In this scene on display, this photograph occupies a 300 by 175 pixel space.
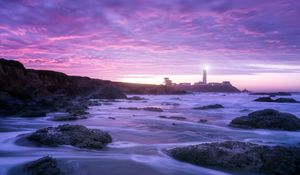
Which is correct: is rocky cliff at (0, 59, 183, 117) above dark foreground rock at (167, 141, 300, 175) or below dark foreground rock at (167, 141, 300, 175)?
above

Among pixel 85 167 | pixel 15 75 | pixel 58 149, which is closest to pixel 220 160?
pixel 85 167

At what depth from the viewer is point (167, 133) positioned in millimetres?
9023

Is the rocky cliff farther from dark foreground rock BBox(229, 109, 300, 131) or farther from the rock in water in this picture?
dark foreground rock BBox(229, 109, 300, 131)

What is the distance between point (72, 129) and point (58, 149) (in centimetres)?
83

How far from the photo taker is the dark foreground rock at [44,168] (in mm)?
4593

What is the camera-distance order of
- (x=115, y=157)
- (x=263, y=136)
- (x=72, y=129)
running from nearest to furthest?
(x=115, y=157) < (x=72, y=129) < (x=263, y=136)

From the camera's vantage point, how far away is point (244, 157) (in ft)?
17.7

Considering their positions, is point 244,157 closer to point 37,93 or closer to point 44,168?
point 44,168

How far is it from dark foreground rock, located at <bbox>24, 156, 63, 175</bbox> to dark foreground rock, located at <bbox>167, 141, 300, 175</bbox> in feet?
7.42

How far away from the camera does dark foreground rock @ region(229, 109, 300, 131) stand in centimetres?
1029

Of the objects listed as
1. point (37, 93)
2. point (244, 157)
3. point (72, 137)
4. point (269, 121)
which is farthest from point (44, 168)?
point (37, 93)

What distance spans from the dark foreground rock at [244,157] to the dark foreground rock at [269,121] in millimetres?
4866

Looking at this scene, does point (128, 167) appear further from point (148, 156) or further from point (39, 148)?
point (39, 148)

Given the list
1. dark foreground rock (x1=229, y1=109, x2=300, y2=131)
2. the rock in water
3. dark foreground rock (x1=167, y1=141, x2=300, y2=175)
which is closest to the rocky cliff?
the rock in water
